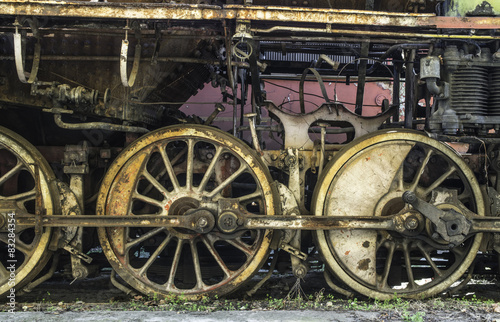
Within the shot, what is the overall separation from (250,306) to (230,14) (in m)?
2.48

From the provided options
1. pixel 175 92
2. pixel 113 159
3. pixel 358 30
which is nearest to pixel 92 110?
pixel 113 159

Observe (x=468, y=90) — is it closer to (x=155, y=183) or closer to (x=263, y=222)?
(x=263, y=222)

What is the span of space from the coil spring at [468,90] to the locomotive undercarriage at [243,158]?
1cm

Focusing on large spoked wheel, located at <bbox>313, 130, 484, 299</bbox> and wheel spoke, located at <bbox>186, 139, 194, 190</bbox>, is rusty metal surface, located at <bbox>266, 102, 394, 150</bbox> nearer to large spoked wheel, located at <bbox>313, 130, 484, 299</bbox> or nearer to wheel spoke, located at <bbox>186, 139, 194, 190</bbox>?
large spoked wheel, located at <bbox>313, 130, 484, 299</bbox>

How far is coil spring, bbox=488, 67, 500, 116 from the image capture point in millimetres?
4156

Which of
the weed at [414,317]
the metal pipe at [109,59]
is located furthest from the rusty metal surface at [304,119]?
the weed at [414,317]

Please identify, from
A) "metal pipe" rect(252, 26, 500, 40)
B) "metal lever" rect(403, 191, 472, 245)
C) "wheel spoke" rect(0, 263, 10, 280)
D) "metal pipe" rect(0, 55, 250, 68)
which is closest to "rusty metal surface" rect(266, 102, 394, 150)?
"metal pipe" rect(0, 55, 250, 68)

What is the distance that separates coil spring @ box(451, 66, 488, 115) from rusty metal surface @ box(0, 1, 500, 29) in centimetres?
42

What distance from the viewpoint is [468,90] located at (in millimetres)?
4109

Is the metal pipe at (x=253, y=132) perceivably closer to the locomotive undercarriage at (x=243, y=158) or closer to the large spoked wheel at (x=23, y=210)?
the locomotive undercarriage at (x=243, y=158)

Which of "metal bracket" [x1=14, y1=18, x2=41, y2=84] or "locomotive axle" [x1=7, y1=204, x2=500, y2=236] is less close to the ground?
"metal bracket" [x1=14, y1=18, x2=41, y2=84]

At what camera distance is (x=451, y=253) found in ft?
15.9

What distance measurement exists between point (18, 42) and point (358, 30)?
2.82 meters

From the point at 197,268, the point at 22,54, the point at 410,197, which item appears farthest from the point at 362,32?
the point at 22,54
